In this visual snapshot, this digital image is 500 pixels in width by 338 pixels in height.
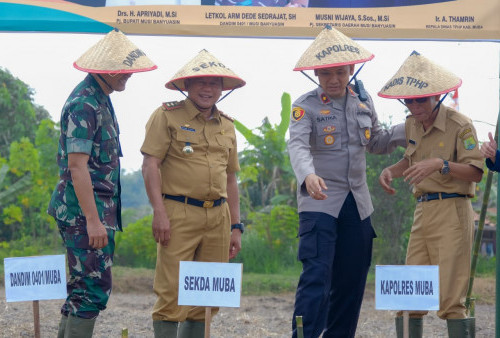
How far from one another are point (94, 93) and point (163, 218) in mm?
808

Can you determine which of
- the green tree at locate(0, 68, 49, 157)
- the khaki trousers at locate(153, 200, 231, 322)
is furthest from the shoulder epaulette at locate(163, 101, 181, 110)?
the green tree at locate(0, 68, 49, 157)

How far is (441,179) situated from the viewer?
4.53 meters

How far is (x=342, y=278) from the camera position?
181 inches

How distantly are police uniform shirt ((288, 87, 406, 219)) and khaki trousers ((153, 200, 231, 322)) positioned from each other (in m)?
0.52

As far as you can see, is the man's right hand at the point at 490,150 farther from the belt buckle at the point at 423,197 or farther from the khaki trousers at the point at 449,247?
the belt buckle at the point at 423,197

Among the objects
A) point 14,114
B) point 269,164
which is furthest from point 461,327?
point 14,114

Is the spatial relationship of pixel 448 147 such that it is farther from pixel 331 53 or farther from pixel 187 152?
pixel 187 152

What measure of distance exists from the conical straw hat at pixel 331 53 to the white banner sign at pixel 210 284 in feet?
4.33

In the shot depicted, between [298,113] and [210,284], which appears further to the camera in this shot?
[298,113]

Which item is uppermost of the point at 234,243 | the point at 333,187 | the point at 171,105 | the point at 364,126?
the point at 171,105

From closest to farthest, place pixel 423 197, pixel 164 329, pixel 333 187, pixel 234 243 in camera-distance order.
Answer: pixel 164 329 < pixel 333 187 < pixel 423 197 < pixel 234 243

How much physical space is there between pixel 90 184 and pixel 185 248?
29.1 inches

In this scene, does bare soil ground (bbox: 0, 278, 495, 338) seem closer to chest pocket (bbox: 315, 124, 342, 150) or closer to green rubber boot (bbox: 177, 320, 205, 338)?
green rubber boot (bbox: 177, 320, 205, 338)

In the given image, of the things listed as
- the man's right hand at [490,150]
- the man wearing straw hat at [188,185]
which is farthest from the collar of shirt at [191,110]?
the man's right hand at [490,150]
